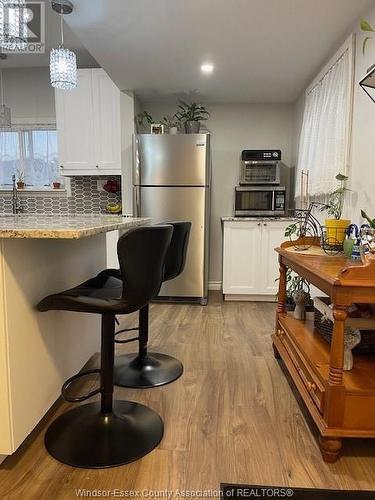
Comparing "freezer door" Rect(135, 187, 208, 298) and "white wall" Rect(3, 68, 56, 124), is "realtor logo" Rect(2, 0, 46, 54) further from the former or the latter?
"freezer door" Rect(135, 187, 208, 298)

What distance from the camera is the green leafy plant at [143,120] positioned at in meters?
3.98

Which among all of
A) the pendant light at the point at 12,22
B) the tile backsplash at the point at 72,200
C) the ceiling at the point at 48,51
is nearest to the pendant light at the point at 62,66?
the pendant light at the point at 12,22

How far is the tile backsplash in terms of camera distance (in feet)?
14.4

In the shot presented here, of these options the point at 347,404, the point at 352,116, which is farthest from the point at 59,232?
the point at 352,116

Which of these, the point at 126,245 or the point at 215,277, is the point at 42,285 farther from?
the point at 215,277

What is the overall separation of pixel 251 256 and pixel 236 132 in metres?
1.58

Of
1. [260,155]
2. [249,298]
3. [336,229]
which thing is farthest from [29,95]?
[336,229]

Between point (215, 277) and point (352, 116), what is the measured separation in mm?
2601

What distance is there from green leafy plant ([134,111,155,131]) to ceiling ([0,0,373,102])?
0.89 feet

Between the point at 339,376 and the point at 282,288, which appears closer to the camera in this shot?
the point at 339,376

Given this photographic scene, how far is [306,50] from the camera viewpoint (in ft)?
9.32

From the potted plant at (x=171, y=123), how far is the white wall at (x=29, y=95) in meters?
1.42

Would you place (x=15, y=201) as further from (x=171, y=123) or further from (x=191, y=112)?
(x=191, y=112)

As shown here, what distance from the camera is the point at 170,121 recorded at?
165 inches
